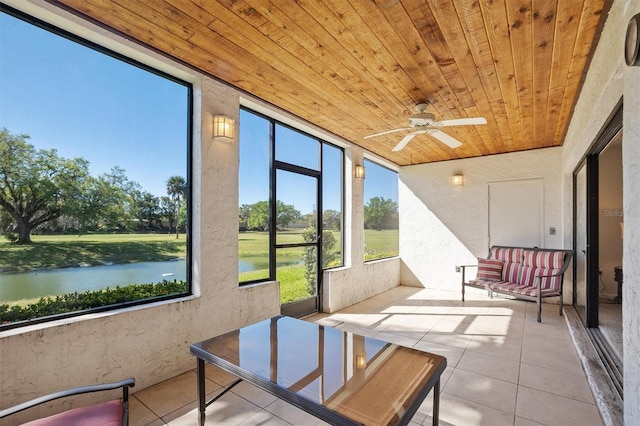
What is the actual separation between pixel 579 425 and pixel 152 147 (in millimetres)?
3671

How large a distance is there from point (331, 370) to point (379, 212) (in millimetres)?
4662

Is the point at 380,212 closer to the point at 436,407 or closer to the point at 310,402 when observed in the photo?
the point at 436,407

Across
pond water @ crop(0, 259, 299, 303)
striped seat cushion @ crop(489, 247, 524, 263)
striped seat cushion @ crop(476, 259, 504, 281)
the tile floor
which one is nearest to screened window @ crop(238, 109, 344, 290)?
pond water @ crop(0, 259, 299, 303)

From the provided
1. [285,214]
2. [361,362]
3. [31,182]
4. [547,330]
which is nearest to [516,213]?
[547,330]

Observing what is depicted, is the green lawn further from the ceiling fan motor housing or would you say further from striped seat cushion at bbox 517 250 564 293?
striped seat cushion at bbox 517 250 564 293

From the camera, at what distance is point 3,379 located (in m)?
1.76

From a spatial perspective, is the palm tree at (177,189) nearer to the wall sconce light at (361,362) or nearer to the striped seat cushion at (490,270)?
the wall sconce light at (361,362)

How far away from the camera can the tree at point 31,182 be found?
6.31 ft

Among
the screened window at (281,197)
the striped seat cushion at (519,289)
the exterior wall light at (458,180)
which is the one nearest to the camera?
the screened window at (281,197)

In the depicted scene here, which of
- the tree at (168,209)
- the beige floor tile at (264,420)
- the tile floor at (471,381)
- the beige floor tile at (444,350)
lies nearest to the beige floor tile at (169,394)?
Result: the tile floor at (471,381)

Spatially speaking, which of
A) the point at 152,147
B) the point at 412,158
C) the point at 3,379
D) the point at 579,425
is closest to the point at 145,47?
the point at 152,147

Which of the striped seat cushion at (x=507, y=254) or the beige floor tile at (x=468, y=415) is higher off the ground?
the striped seat cushion at (x=507, y=254)

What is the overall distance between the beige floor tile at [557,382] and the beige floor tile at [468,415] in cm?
57

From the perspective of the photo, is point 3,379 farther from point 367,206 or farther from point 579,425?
point 367,206
